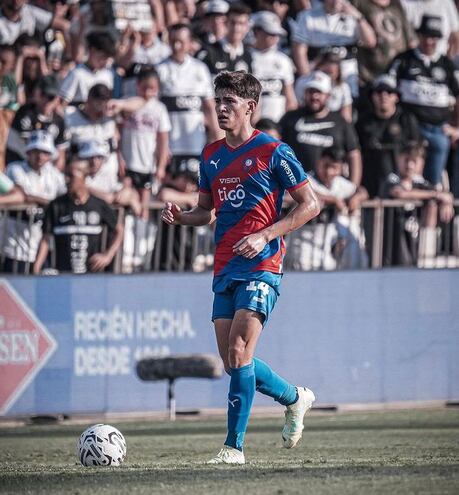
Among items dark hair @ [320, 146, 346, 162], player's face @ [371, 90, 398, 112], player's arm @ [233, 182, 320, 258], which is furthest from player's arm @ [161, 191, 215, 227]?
player's face @ [371, 90, 398, 112]

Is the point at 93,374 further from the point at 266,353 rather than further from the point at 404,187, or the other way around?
the point at 404,187

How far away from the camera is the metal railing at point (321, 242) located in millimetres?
14000

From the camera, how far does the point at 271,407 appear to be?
581 inches

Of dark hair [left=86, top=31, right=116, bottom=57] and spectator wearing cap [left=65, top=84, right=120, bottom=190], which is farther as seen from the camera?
dark hair [left=86, top=31, right=116, bottom=57]

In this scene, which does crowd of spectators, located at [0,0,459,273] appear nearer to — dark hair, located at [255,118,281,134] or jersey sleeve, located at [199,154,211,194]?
dark hair, located at [255,118,281,134]

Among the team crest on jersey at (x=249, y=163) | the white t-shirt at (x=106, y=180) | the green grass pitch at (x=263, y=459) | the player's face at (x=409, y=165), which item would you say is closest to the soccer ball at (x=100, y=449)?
the green grass pitch at (x=263, y=459)

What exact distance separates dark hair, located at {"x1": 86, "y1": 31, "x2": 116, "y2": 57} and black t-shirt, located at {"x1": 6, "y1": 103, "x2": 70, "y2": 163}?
1069mm

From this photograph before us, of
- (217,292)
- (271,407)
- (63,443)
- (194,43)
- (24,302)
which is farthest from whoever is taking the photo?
(194,43)

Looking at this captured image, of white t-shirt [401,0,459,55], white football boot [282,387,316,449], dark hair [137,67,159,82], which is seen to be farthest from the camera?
white t-shirt [401,0,459,55]

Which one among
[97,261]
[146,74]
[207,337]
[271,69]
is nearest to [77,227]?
[97,261]

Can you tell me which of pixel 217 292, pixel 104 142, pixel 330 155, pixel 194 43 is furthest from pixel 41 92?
pixel 217 292

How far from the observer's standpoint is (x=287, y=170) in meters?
8.54

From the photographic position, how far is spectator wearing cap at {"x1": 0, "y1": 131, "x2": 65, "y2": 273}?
13766mm

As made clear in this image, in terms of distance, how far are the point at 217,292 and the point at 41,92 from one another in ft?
23.9
